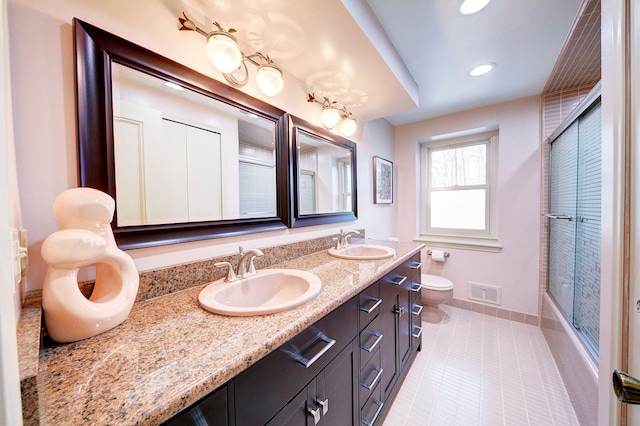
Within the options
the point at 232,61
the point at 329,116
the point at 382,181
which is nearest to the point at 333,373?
the point at 232,61

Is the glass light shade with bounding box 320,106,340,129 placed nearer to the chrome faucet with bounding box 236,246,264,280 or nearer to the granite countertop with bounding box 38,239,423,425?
the chrome faucet with bounding box 236,246,264,280

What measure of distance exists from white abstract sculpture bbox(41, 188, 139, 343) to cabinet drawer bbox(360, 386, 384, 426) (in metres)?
1.05

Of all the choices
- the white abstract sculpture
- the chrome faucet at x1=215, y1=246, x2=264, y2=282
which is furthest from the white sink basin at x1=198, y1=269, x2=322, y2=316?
the white abstract sculpture

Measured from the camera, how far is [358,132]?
7.15 ft

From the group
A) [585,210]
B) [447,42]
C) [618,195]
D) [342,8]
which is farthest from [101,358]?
[585,210]

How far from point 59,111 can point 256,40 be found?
0.86 metres

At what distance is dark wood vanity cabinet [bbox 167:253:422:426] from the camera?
1.82 ft

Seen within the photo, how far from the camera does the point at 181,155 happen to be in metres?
0.97

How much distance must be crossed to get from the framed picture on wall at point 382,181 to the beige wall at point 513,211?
743 millimetres

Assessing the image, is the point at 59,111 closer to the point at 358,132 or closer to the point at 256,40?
the point at 256,40

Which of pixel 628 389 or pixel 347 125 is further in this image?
pixel 347 125

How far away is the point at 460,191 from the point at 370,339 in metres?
2.34

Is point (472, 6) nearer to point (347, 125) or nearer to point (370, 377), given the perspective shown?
point (347, 125)

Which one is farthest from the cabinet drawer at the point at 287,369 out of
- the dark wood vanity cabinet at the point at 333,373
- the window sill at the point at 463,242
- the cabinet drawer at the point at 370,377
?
the window sill at the point at 463,242
